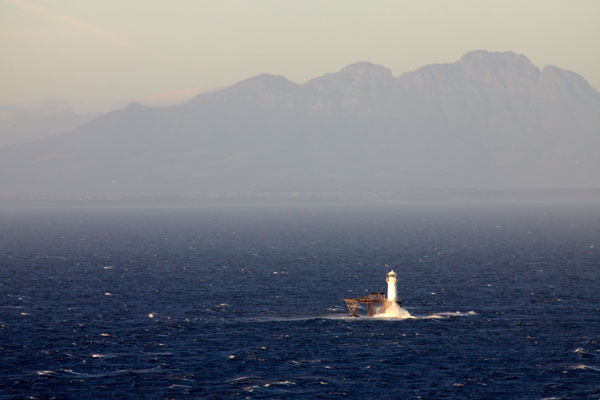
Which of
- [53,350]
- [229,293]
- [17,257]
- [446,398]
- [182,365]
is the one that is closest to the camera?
[446,398]

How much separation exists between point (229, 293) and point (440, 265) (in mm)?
55149

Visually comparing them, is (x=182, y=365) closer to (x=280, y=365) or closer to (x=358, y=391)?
(x=280, y=365)

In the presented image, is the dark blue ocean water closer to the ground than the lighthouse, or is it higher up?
closer to the ground

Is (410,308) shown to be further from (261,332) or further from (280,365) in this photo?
(280,365)

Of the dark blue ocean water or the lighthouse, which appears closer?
the dark blue ocean water

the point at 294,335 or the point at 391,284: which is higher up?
the point at 391,284

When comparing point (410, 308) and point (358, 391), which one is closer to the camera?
point (358, 391)

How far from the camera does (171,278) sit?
15112 cm

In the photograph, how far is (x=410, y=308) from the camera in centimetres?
11494

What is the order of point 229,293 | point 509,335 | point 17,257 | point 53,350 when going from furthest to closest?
point 17,257
point 229,293
point 509,335
point 53,350

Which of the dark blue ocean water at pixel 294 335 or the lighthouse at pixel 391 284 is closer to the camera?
the dark blue ocean water at pixel 294 335

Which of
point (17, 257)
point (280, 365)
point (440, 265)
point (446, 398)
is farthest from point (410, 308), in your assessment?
point (17, 257)

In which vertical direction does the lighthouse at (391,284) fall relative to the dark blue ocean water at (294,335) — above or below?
above

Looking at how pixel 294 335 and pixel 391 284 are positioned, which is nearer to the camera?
pixel 294 335
